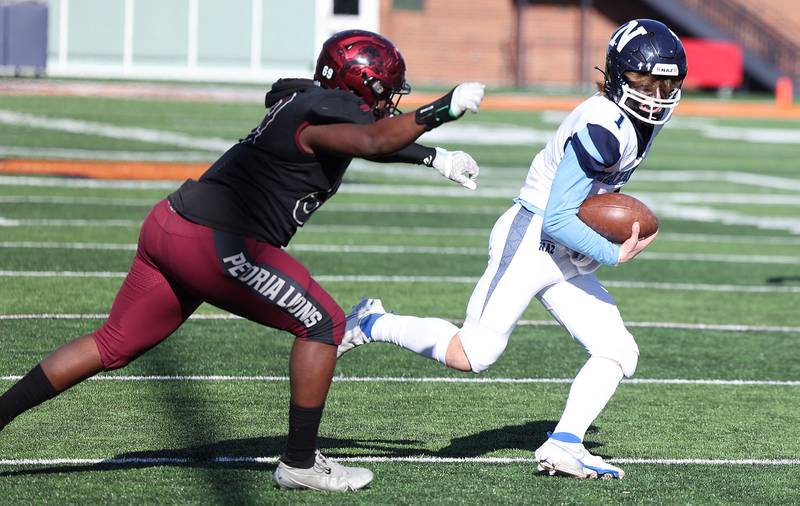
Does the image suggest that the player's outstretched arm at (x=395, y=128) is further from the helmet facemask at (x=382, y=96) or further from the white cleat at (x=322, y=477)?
the white cleat at (x=322, y=477)

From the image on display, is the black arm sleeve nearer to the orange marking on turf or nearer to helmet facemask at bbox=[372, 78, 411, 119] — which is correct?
helmet facemask at bbox=[372, 78, 411, 119]

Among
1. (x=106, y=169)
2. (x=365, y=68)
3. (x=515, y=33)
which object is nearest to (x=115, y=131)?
(x=106, y=169)

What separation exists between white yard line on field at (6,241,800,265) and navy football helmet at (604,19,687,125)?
21.8 ft

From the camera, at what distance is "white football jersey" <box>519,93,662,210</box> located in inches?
200

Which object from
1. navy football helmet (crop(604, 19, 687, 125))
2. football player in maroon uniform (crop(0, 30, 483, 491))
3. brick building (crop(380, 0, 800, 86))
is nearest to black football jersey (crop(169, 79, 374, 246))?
football player in maroon uniform (crop(0, 30, 483, 491))

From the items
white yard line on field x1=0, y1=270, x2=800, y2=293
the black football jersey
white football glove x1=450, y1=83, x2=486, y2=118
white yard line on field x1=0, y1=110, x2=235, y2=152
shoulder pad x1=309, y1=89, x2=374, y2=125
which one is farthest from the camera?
white yard line on field x1=0, y1=110, x2=235, y2=152

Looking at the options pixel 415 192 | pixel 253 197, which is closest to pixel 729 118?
pixel 415 192

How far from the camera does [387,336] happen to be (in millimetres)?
5434

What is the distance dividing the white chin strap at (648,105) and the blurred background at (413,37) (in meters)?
27.2

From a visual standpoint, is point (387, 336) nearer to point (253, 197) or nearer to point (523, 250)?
point (523, 250)

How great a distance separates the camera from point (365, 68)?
15.9ft

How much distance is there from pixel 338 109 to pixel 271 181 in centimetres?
37

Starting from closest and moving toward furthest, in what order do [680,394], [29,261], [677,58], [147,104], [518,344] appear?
[677,58] < [680,394] < [518,344] < [29,261] < [147,104]

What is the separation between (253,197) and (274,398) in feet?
6.51
